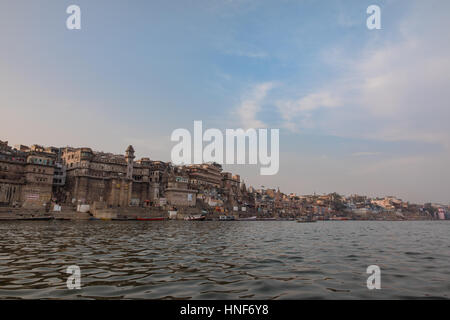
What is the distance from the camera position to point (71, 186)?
77625 millimetres

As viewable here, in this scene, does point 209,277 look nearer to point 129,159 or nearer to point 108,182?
point 108,182

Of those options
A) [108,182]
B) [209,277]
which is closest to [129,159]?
[108,182]

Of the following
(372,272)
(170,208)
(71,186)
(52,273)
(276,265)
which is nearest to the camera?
(52,273)

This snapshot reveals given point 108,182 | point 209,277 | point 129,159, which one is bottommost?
point 209,277

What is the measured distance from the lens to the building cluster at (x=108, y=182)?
66.4 metres

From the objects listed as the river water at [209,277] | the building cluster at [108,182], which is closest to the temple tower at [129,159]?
the building cluster at [108,182]

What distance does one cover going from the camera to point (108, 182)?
82312 millimetres

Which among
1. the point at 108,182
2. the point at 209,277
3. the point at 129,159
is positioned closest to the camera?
the point at 209,277
